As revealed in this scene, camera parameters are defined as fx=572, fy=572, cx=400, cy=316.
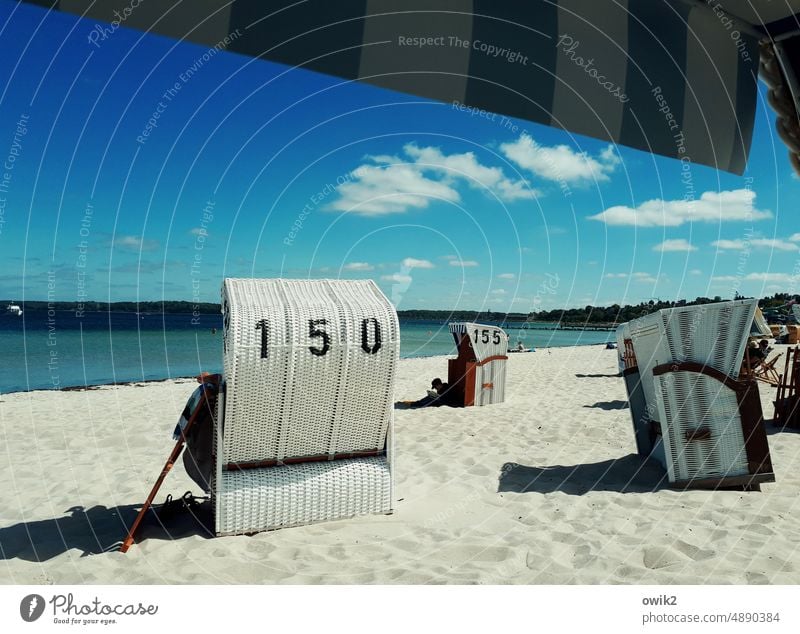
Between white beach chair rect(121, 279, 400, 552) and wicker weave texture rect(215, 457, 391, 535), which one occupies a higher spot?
white beach chair rect(121, 279, 400, 552)

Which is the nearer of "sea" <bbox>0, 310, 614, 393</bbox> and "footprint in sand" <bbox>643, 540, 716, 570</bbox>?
"footprint in sand" <bbox>643, 540, 716, 570</bbox>

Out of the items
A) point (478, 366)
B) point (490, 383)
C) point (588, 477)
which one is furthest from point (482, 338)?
point (588, 477)

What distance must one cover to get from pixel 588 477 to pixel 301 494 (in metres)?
2.34

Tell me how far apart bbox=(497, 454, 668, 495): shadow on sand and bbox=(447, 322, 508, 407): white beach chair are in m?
3.62

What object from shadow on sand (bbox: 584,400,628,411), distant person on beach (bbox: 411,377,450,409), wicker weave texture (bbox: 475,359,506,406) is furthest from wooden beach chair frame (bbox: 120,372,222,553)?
shadow on sand (bbox: 584,400,628,411)

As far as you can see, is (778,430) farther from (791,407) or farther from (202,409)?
(202,409)

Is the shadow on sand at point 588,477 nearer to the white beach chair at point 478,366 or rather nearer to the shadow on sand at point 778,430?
the shadow on sand at point 778,430

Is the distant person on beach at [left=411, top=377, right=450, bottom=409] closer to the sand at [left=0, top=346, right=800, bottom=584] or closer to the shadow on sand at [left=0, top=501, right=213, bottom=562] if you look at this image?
the sand at [left=0, top=346, right=800, bottom=584]

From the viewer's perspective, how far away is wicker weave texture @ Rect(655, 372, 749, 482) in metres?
3.94

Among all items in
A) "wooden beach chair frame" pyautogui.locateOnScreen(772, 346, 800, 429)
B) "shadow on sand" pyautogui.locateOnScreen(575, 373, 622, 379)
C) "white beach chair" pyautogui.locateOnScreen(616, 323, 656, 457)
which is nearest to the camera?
"white beach chair" pyautogui.locateOnScreen(616, 323, 656, 457)

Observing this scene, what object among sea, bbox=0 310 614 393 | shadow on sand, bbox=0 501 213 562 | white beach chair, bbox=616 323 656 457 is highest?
white beach chair, bbox=616 323 656 457

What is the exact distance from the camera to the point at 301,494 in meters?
3.46

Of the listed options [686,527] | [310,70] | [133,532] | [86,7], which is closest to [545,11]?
[310,70]
